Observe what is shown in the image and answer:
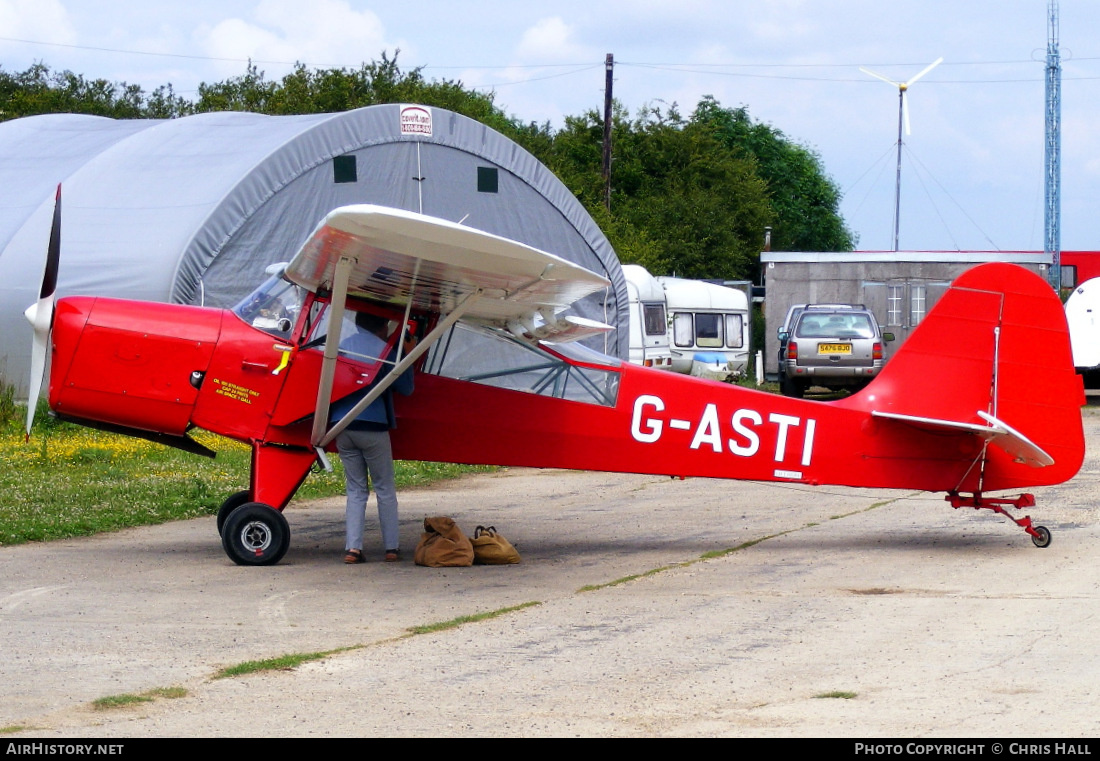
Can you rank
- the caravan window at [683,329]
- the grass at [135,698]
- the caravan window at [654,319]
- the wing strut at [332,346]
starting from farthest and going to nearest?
the caravan window at [683,329]
the caravan window at [654,319]
the wing strut at [332,346]
the grass at [135,698]

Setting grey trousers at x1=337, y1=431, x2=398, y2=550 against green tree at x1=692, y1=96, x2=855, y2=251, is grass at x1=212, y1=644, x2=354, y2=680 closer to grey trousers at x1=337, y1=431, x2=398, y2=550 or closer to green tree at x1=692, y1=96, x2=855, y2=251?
grey trousers at x1=337, y1=431, x2=398, y2=550

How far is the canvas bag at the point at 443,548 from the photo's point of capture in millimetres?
9484

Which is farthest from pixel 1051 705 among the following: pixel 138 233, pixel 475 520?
pixel 138 233

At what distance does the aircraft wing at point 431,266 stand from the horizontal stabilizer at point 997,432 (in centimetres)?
306

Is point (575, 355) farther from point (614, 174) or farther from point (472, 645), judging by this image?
point (614, 174)

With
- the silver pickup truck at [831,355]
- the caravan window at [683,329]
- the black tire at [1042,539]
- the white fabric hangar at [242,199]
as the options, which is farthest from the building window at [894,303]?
the black tire at [1042,539]

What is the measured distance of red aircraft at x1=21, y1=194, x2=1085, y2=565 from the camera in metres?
9.42

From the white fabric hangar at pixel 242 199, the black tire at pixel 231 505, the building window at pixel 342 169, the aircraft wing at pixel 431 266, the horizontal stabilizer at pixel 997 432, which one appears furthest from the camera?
the building window at pixel 342 169

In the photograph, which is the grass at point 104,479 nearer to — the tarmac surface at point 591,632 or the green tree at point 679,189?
the tarmac surface at point 591,632

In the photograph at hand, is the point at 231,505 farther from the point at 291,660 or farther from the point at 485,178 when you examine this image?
the point at 485,178

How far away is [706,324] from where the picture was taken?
35.8m

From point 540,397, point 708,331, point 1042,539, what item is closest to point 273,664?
point 540,397

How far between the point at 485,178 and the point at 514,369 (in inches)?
424

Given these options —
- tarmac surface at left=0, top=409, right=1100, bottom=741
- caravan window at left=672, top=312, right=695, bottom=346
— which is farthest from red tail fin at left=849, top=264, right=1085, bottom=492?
caravan window at left=672, top=312, right=695, bottom=346
